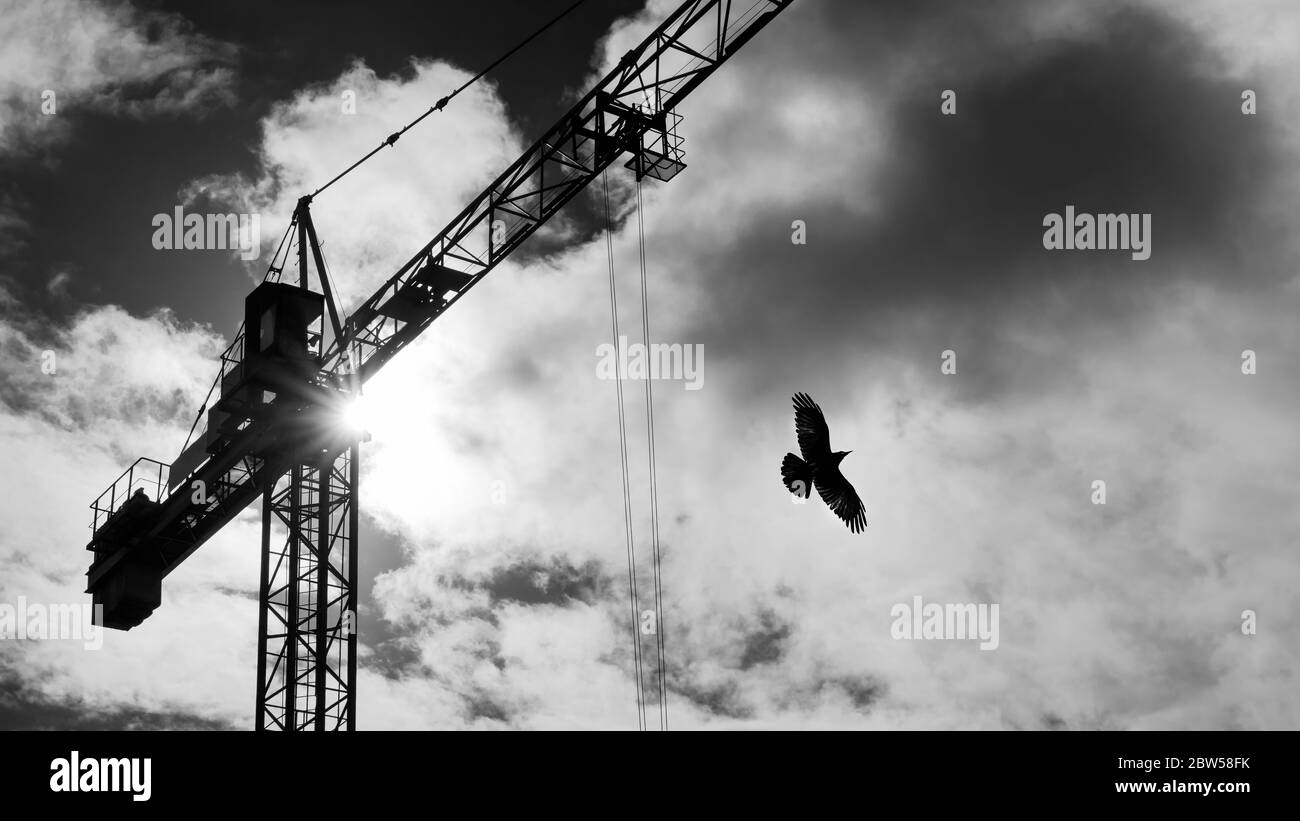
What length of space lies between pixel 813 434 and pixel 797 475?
25.6 inches

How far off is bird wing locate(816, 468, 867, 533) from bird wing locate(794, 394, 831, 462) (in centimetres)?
27

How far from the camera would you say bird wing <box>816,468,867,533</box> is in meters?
20.6

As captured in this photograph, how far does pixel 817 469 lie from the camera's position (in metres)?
20.6

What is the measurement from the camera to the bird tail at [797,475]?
20609 millimetres

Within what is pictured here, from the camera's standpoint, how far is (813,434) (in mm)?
20547

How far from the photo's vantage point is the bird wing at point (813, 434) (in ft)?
67.4

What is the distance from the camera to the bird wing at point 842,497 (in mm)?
20609

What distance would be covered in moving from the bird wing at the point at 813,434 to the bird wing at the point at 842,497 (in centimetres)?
27

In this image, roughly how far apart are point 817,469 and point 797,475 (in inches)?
11.9

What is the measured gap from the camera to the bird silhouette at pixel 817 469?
67.5 ft

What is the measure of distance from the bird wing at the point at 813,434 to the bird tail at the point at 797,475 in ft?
0.55

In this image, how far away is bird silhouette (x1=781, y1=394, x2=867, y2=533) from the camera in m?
20.6
